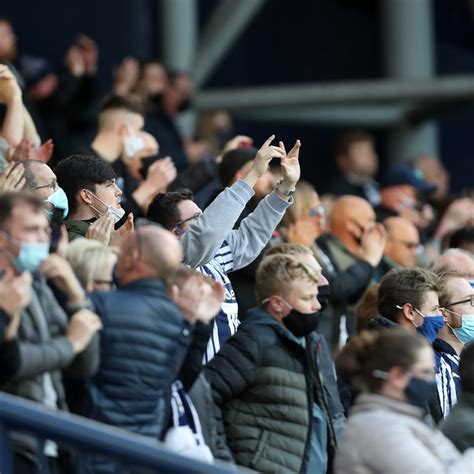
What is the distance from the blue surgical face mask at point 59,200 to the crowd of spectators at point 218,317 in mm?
12

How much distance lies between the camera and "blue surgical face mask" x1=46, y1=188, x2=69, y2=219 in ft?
21.9

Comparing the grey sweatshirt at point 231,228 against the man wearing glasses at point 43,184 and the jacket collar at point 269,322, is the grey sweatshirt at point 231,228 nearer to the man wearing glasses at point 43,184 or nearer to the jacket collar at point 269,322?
the jacket collar at point 269,322

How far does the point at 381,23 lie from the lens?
16688mm

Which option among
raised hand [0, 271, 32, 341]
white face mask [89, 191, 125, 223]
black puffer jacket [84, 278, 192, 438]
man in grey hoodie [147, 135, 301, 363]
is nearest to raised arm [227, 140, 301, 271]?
man in grey hoodie [147, 135, 301, 363]

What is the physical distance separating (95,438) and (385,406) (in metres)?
1.02

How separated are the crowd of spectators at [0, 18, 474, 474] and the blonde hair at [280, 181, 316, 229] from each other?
0.01m

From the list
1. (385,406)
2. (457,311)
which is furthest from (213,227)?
(385,406)

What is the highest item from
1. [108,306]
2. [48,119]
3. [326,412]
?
[108,306]

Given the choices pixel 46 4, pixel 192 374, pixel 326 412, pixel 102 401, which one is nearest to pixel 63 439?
pixel 102 401

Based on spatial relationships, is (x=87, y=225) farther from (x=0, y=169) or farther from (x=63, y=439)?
(x=63, y=439)

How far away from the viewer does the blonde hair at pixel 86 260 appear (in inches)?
226

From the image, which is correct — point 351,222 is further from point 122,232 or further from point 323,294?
point 122,232

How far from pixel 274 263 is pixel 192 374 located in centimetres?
87

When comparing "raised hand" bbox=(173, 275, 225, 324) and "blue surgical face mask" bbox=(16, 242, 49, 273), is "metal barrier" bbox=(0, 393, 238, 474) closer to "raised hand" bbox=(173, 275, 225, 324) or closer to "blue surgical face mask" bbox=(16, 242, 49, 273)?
"blue surgical face mask" bbox=(16, 242, 49, 273)
